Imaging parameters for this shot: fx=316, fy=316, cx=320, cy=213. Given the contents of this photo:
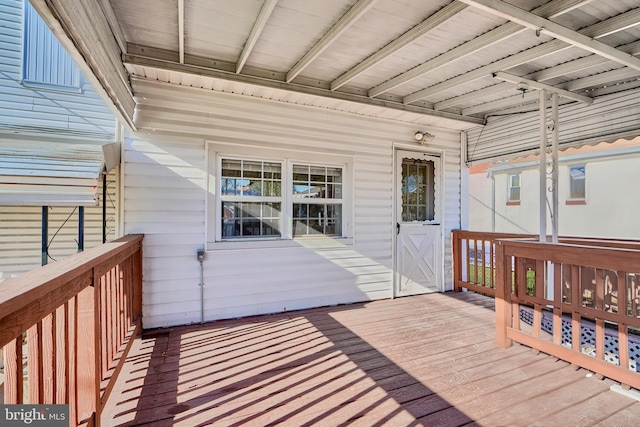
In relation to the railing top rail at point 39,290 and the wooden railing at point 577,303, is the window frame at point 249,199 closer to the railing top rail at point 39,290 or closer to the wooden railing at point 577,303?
the railing top rail at point 39,290

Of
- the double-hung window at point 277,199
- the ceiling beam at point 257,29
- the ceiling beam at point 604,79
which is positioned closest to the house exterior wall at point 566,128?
the ceiling beam at point 604,79

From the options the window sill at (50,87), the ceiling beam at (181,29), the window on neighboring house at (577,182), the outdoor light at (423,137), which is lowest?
the window on neighboring house at (577,182)

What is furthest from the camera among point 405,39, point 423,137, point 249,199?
point 423,137

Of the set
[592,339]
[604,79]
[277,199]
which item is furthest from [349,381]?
[604,79]

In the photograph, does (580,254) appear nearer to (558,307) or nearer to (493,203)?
(558,307)

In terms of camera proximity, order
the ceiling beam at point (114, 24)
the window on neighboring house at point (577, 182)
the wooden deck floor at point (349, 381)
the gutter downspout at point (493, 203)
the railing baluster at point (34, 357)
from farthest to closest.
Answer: the gutter downspout at point (493, 203)
the window on neighboring house at point (577, 182)
the ceiling beam at point (114, 24)
the wooden deck floor at point (349, 381)
the railing baluster at point (34, 357)

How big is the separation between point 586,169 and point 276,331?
9.08 m

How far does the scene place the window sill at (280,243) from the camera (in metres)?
3.87

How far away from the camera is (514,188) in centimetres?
1016

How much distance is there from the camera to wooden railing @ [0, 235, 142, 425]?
105 cm

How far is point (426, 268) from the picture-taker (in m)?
5.19

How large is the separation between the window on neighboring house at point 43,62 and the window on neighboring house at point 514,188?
11332 mm

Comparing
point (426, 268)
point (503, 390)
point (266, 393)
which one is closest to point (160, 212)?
point (266, 393)

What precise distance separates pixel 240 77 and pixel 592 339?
15.3ft
